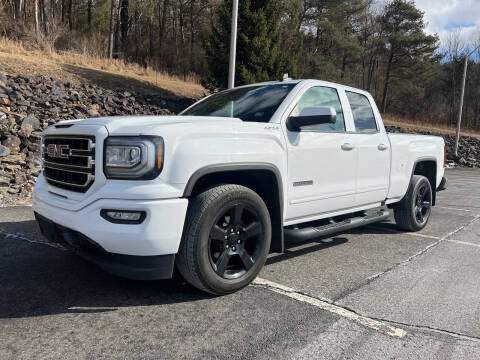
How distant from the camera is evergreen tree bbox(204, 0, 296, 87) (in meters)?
17.7

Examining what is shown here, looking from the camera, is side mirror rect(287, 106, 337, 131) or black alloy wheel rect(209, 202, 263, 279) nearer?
black alloy wheel rect(209, 202, 263, 279)

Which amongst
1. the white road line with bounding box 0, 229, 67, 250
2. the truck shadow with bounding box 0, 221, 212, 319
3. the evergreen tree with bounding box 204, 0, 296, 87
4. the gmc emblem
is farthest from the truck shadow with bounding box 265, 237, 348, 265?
the evergreen tree with bounding box 204, 0, 296, 87

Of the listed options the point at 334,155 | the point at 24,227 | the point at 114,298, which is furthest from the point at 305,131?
the point at 24,227

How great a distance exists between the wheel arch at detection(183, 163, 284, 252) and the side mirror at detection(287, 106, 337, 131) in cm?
50

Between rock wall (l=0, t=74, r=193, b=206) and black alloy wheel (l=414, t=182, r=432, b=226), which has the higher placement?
rock wall (l=0, t=74, r=193, b=206)

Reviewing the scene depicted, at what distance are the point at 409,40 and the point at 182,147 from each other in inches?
1789

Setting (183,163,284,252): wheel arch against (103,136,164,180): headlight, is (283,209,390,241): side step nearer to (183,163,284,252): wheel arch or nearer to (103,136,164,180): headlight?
(183,163,284,252): wheel arch

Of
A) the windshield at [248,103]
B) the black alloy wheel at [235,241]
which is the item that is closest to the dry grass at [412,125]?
the windshield at [248,103]

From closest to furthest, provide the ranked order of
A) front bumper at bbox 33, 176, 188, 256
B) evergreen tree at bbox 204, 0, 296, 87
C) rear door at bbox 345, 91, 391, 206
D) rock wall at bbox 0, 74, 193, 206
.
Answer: front bumper at bbox 33, 176, 188, 256
rear door at bbox 345, 91, 391, 206
rock wall at bbox 0, 74, 193, 206
evergreen tree at bbox 204, 0, 296, 87

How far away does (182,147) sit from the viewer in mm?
3041

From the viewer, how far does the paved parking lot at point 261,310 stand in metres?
2.65

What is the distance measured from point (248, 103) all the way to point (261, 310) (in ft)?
7.05

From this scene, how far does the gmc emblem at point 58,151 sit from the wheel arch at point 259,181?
43.0 inches

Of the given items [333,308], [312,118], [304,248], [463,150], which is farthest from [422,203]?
[463,150]
